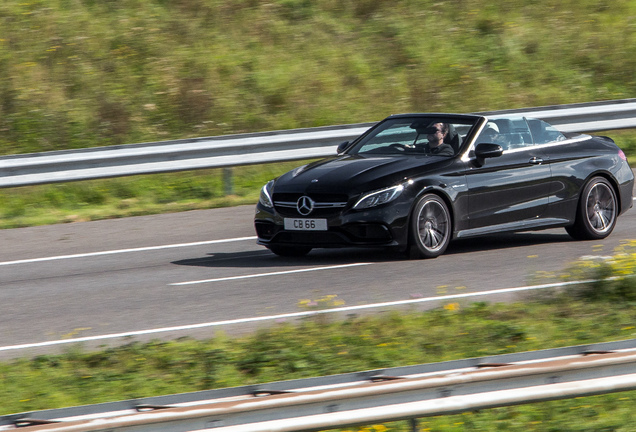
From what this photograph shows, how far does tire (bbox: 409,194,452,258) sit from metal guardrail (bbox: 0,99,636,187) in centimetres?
507

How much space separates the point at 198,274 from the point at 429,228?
7.51ft

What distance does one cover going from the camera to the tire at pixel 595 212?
10945 mm

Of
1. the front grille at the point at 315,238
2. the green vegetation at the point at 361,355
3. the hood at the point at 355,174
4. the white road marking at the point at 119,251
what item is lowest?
the green vegetation at the point at 361,355

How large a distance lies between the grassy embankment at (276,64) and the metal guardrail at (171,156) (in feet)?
3.59

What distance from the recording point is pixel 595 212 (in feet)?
36.3

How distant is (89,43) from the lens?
67.7 ft

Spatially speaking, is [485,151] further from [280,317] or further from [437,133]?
[280,317]

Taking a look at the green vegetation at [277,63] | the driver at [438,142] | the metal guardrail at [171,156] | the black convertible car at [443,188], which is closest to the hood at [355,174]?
the black convertible car at [443,188]

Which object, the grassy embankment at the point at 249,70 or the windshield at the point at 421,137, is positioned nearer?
the windshield at the point at 421,137

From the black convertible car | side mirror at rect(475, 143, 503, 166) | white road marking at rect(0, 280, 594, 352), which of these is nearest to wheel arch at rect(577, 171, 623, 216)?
the black convertible car

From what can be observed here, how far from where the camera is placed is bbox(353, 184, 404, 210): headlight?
959 centimetres

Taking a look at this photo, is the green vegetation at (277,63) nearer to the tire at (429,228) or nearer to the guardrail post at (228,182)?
the guardrail post at (228,182)

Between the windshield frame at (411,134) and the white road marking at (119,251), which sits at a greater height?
the windshield frame at (411,134)

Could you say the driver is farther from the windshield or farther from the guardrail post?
the guardrail post
